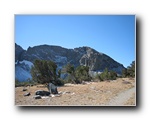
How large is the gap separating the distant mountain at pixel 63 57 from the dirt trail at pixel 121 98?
0.29 meters

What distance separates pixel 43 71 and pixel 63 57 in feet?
1.12

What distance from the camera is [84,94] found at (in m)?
4.75

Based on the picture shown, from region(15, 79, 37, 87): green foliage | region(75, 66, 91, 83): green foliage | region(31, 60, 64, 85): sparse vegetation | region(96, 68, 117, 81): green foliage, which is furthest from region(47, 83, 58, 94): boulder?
region(96, 68, 117, 81): green foliage

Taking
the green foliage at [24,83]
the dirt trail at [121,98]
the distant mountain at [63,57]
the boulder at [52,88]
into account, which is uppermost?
Answer: the distant mountain at [63,57]

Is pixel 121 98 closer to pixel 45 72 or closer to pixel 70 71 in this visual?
pixel 70 71

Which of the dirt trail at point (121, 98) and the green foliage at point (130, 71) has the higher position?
the green foliage at point (130, 71)

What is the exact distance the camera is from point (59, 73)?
482cm

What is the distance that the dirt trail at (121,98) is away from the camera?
471 cm

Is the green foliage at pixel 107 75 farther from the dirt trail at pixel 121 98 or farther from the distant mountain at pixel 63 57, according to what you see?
the dirt trail at pixel 121 98

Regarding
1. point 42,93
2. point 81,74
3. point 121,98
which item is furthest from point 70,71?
point 121,98

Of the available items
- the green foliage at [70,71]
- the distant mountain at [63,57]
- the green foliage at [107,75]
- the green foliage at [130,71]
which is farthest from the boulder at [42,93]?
the green foliage at [130,71]

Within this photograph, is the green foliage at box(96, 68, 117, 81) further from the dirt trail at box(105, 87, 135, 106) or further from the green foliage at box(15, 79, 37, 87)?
the green foliage at box(15, 79, 37, 87)
